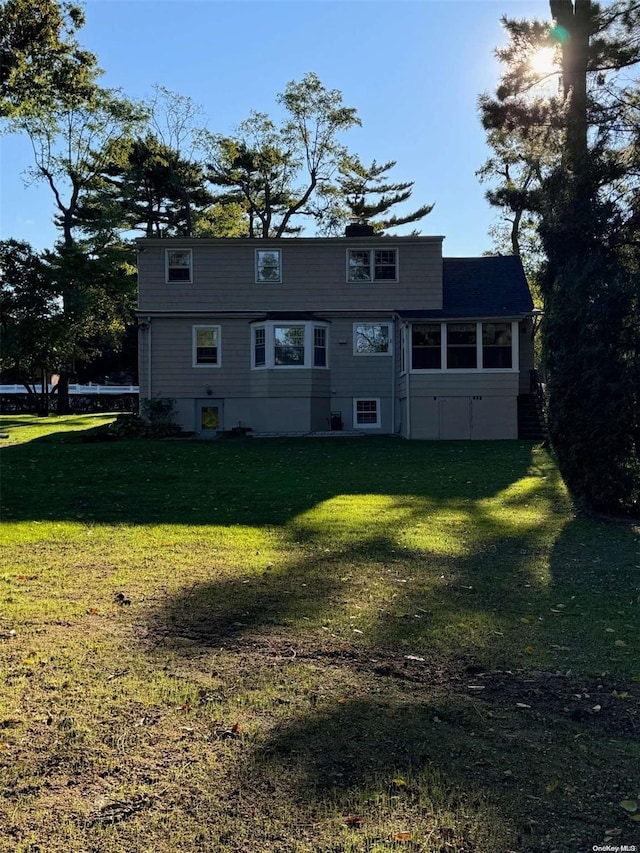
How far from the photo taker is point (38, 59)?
49.4 feet

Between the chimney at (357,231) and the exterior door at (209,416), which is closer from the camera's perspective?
the exterior door at (209,416)

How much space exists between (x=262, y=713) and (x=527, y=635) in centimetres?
204

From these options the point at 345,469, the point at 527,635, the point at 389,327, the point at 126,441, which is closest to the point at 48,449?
the point at 126,441

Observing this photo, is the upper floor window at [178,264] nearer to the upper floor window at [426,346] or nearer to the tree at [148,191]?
the upper floor window at [426,346]

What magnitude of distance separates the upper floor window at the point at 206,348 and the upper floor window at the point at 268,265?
2.31 metres

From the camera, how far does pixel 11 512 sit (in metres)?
8.62

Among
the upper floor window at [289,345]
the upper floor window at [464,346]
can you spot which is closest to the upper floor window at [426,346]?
the upper floor window at [464,346]

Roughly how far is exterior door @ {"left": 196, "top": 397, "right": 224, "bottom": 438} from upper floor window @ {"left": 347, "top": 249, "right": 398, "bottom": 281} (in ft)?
19.4

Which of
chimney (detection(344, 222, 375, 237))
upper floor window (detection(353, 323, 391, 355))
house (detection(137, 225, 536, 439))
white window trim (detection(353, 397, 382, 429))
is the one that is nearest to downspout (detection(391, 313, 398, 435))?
house (detection(137, 225, 536, 439))

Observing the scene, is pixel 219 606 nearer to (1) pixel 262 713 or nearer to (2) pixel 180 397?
(1) pixel 262 713

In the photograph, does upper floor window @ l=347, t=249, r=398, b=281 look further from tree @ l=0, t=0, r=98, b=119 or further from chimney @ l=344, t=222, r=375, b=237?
tree @ l=0, t=0, r=98, b=119

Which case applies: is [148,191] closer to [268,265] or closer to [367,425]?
[268,265]

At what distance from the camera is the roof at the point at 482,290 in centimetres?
2006

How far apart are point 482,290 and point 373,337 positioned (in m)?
3.99
